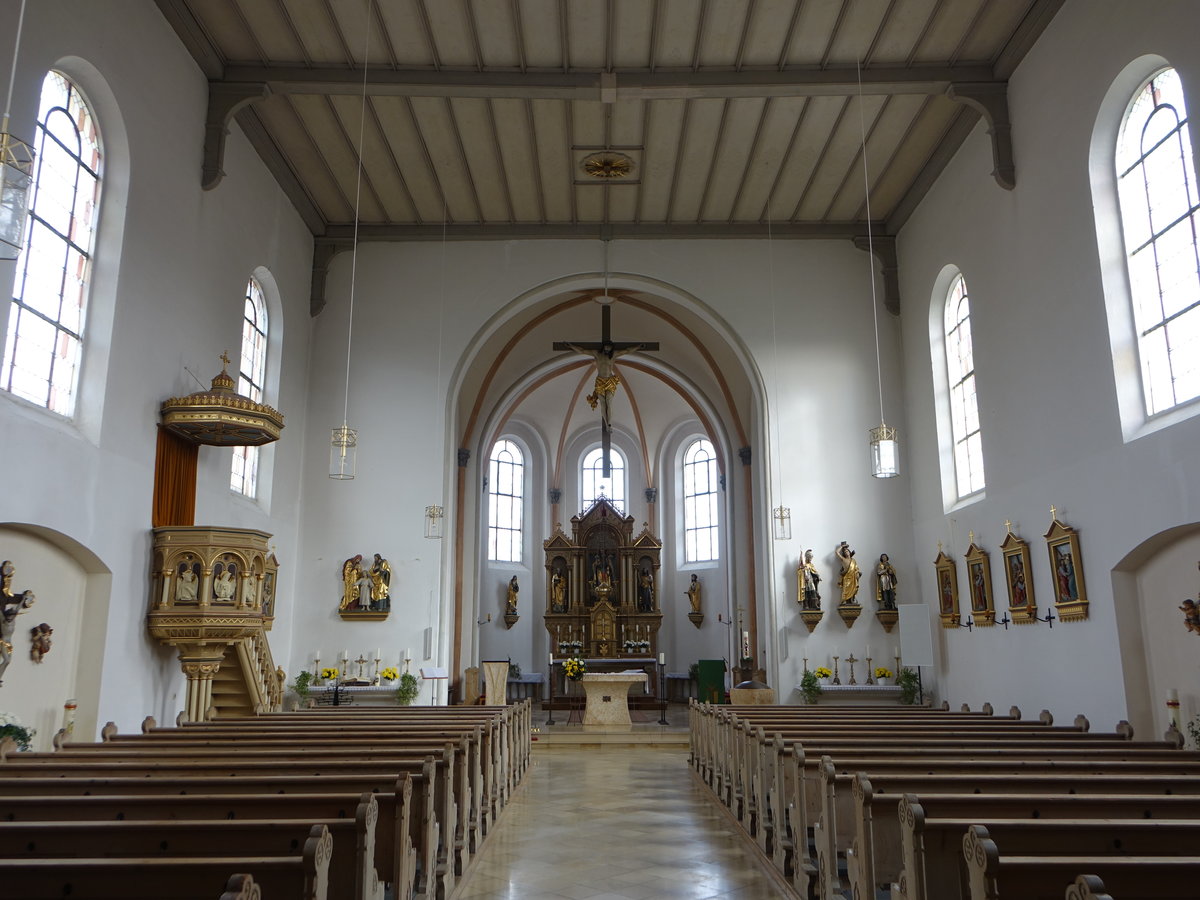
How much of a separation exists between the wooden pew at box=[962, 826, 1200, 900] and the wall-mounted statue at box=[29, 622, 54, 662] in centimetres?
784

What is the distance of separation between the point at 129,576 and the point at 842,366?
11.0 m

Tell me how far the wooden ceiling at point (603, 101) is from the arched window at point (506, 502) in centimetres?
1094

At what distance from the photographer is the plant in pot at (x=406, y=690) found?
1405 centimetres

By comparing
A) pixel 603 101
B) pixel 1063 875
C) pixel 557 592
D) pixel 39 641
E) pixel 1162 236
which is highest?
pixel 603 101

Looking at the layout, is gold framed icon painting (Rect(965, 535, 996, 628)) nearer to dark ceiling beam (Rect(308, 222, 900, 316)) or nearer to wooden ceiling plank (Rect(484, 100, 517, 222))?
dark ceiling beam (Rect(308, 222, 900, 316))

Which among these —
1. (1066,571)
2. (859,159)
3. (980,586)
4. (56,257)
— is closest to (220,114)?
(56,257)

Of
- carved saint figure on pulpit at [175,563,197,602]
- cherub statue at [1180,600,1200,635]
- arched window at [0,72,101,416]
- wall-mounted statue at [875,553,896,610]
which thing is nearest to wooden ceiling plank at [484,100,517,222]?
arched window at [0,72,101,416]

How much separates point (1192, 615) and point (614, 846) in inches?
201

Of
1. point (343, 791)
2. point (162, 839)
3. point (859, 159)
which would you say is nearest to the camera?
point (162, 839)

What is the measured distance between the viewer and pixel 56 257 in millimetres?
8555

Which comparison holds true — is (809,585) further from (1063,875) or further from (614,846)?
(1063,875)

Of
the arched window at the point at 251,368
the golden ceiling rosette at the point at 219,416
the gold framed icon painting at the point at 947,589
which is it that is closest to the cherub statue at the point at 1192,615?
the gold framed icon painting at the point at 947,589

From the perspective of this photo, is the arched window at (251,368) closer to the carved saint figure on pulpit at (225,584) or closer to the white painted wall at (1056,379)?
the carved saint figure on pulpit at (225,584)

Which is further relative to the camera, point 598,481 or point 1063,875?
point 598,481
